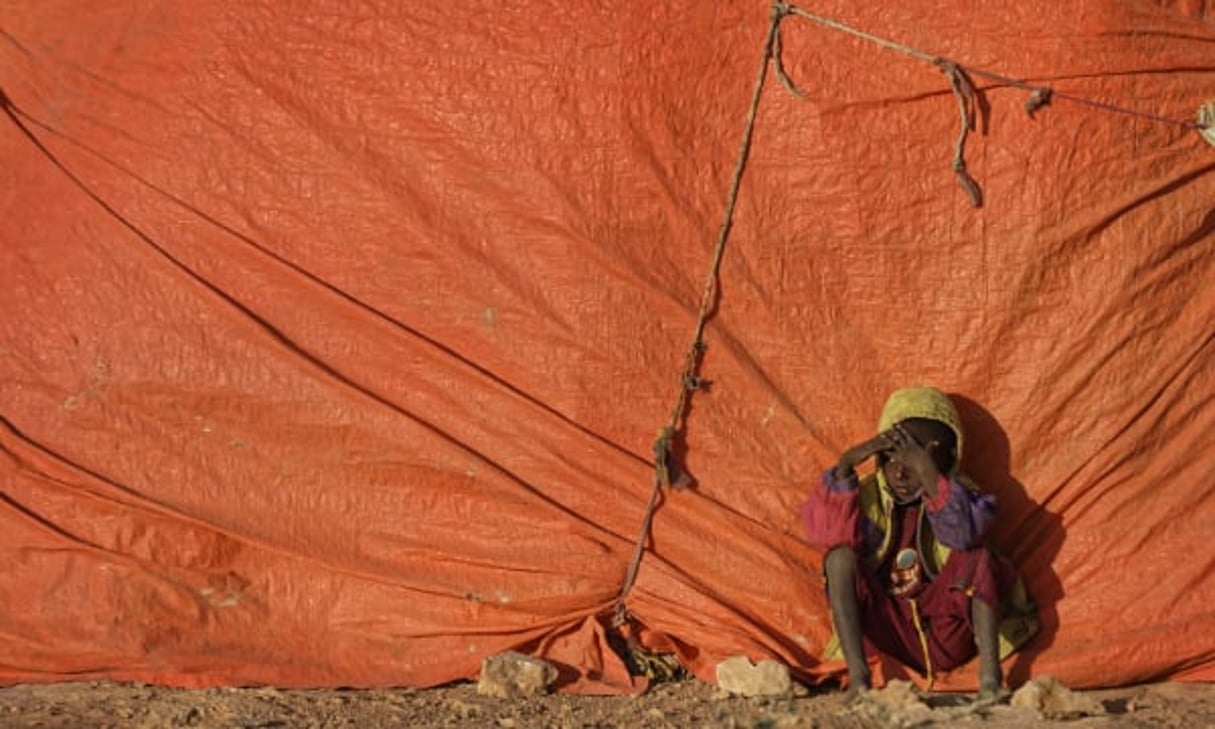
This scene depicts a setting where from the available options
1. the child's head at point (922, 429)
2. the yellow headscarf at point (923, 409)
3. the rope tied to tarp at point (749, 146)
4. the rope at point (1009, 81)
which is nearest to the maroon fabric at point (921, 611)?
the child's head at point (922, 429)

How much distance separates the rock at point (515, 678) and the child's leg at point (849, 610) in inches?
28.6

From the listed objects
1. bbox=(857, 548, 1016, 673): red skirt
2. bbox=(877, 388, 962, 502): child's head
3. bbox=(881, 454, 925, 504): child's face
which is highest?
bbox=(877, 388, 962, 502): child's head

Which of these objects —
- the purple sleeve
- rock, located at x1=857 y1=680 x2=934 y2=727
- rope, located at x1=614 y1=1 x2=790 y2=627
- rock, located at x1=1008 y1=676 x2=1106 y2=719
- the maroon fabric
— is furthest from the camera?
rope, located at x1=614 y1=1 x2=790 y2=627

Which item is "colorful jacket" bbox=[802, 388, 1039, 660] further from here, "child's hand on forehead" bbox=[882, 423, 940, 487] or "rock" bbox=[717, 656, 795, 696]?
"rock" bbox=[717, 656, 795, 696]

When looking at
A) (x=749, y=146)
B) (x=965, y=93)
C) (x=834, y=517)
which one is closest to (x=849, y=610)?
(x=834, y=517)

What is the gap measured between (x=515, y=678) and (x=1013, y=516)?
133cm

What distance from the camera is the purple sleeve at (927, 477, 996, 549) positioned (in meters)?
4.18

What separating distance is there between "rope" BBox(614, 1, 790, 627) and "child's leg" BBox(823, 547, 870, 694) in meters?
0.47

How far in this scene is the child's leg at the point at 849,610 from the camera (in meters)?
4.23

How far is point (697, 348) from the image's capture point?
4.44 m

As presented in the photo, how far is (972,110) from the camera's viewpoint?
436cm

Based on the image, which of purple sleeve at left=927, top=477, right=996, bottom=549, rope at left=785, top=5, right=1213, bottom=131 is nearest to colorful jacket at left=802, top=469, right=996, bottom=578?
purple sleeve at left=927, top=477, right=996, bottom=549

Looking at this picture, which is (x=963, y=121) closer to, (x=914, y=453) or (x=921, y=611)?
(x=914, y=453)

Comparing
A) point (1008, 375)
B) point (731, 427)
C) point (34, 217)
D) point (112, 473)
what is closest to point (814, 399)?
point (731, 427)
